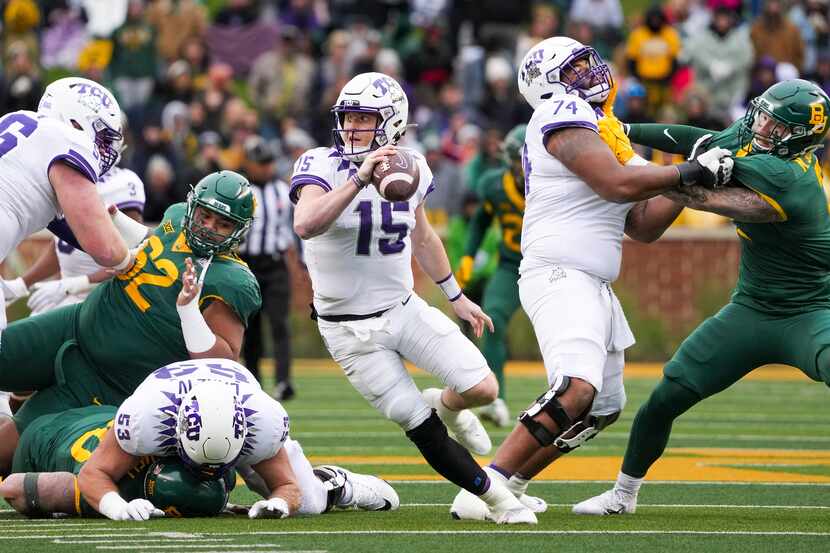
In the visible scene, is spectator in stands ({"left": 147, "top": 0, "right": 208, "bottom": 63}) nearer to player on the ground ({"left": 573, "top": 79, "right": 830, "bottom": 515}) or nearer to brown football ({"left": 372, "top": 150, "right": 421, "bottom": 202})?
player on the ground ({"left": 573, "top": 79, "right": 830, "bottom": 515})

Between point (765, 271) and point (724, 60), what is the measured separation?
484 inches

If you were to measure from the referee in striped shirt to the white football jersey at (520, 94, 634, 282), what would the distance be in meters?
6.01

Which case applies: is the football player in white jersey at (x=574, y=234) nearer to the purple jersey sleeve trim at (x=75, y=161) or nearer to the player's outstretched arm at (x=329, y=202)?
the player's outstretched arm at (x=329, y=202)

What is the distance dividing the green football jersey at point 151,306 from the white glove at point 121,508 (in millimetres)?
820

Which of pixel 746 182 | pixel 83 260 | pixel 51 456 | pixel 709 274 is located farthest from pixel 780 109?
pixel 709 274

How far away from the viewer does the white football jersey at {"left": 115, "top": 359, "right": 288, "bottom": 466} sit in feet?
A: 19.4

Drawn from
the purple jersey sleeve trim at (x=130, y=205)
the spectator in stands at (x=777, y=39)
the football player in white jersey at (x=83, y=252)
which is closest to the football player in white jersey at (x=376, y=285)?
the football player in white jersey at (x=83, y=252)

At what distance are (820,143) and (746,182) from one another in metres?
0.59

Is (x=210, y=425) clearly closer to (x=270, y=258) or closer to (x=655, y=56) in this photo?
(x=270, y=258)

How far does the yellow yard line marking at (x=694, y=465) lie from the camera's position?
319 inches

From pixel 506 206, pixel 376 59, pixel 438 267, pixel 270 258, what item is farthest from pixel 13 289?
pixel 376 59

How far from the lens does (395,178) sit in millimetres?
5840

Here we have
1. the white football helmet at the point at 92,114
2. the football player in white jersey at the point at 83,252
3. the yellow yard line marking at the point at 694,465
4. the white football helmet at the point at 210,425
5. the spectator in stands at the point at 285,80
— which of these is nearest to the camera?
the white football helmet at the point at 210,425

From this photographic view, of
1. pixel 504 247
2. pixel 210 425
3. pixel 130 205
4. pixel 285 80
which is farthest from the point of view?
pixel 285 80
